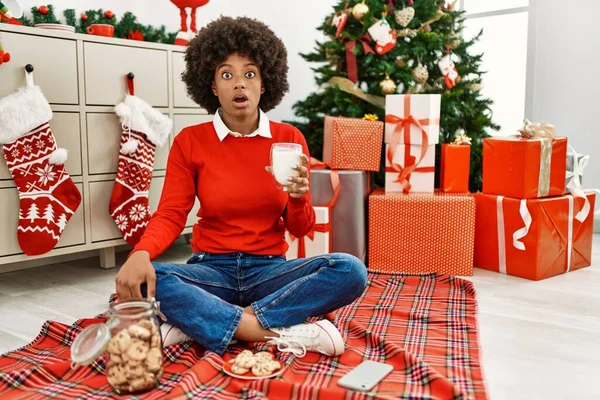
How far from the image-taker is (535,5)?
3396 mm

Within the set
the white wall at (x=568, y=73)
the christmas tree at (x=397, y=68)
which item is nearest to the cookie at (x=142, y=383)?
the christmas tree at (x=397, y=68)

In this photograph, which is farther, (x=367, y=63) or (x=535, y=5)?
(x=535, y=5)

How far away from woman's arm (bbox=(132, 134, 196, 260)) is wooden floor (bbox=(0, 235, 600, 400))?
58 centimetres

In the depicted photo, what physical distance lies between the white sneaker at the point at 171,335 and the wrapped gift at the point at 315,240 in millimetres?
973

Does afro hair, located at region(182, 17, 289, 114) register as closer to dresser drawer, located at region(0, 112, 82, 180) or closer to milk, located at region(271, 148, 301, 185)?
milk, located at region(271, 148, 301, 185)

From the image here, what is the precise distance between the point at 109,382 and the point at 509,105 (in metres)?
2.99

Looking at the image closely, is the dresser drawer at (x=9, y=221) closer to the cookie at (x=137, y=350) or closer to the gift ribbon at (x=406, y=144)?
the cookie at (x=137, y=350)

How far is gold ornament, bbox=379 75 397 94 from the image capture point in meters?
2.80

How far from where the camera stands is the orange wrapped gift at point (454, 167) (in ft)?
8.61

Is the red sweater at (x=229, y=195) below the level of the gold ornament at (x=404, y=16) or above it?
below

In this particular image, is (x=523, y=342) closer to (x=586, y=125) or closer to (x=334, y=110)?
(x=334, y=110)

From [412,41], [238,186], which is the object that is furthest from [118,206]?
[412,41]

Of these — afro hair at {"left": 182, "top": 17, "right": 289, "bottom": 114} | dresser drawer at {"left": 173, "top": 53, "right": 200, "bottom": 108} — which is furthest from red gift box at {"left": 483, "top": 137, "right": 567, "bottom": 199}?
dresser drawer at {"left": 173, "top": 53, "right": 200, "bottom": 108}

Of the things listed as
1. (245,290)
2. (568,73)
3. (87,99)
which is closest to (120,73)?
(87,99)
